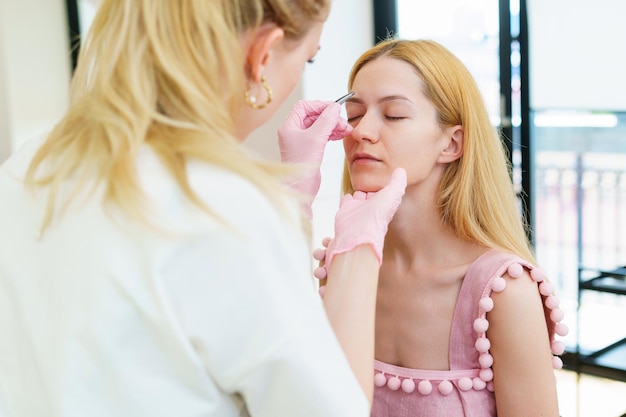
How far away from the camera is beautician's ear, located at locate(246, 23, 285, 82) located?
929 millimetres

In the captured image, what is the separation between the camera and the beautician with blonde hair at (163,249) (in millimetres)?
821

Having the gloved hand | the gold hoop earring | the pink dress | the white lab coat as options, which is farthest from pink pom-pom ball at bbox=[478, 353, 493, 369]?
the gold hoop earring

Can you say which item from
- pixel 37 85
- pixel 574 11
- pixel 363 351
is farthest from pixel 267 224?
pixel 37 85

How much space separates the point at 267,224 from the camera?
2.75ft

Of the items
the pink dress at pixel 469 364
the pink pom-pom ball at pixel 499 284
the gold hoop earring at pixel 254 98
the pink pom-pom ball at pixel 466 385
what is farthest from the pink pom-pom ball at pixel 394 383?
the gold hoop earring at pixel 254 98

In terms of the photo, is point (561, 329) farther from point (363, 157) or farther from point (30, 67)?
point (30, 67)

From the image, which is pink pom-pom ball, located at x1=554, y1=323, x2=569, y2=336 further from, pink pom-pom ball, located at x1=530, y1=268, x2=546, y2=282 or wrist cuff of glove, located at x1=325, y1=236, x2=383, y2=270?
wrist cuff of glove, located at x1=325, y1=236, x2=383, y2=270

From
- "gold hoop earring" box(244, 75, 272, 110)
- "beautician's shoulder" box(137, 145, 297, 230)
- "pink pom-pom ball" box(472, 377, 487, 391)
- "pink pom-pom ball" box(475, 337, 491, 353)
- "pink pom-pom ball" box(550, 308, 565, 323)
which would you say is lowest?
"pink pom-pom ball" box(472, 377, 487, 391)

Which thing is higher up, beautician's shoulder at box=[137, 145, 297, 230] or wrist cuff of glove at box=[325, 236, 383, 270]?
beautician's shoulder at box=[137, 145, 297, 230]

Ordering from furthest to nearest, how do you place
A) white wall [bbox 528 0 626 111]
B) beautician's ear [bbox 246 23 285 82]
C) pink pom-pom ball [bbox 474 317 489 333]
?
white wall [bbox 528 0 626 111] < pink pom-pom ball [bbox 474 317 489 333] < beautician's ear [bbox 246 23 285 82]

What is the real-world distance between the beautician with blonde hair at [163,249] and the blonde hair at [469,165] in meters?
0.57

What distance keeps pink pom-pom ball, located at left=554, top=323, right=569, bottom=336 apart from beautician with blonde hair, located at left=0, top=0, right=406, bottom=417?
0.56 meters

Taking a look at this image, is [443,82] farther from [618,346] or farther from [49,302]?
[618,346]

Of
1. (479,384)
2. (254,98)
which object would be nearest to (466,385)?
(479,384)
